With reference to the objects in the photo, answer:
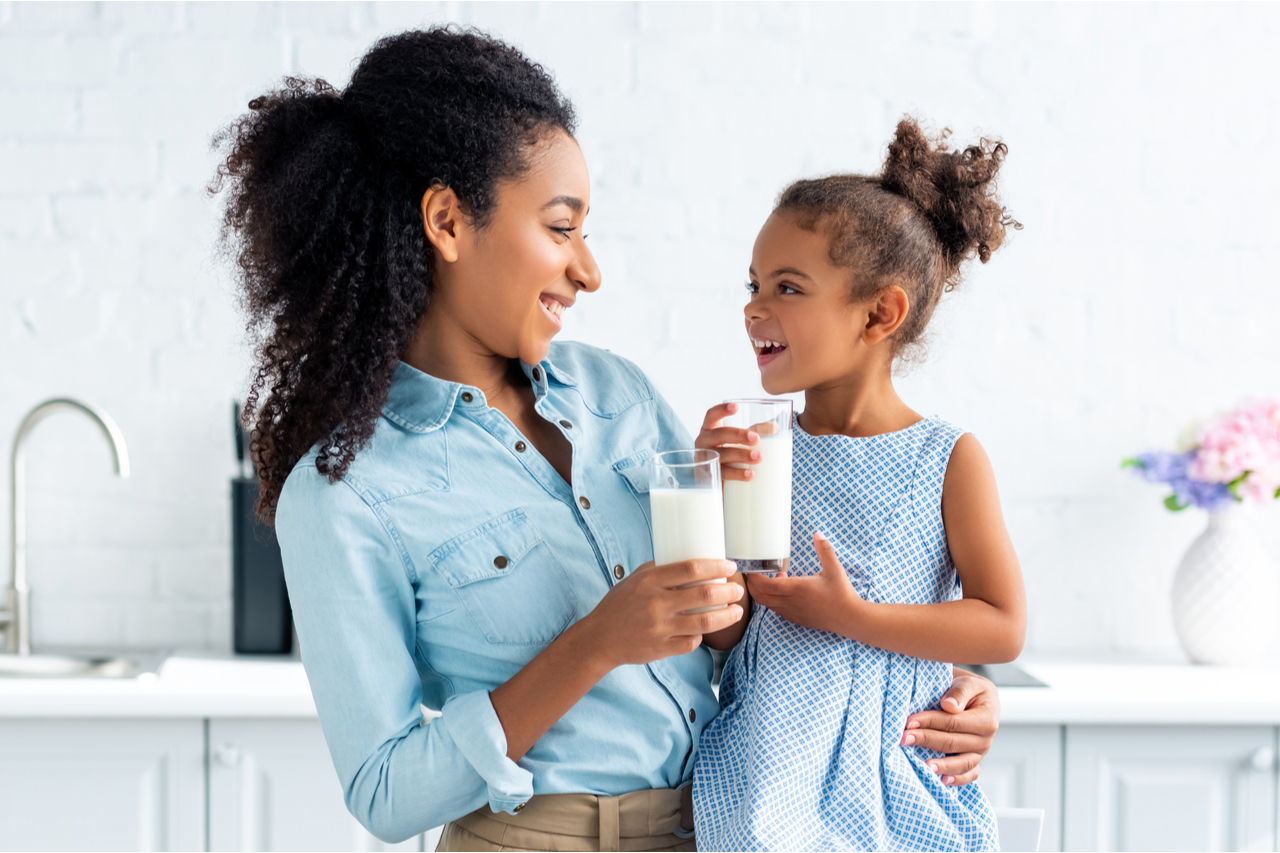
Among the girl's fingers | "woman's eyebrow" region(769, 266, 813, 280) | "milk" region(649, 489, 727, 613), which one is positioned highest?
"woman's eyebrow" region(769, 266, 813, 280)

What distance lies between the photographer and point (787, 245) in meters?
1.40

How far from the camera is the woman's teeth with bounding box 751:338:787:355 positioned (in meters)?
1.40

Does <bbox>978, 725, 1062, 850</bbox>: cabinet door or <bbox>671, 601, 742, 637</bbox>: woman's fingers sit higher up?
<bbox>671, 601, 742, 637</bbox>: woman's fingers

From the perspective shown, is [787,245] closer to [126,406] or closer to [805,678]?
[805,678]

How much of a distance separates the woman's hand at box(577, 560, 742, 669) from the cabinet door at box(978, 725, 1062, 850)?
4.20 ft

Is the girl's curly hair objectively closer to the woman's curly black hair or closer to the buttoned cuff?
the woman's curly black hair

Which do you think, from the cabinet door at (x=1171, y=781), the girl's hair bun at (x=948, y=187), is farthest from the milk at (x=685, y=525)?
the cabinet door at (x=1171, y=781)

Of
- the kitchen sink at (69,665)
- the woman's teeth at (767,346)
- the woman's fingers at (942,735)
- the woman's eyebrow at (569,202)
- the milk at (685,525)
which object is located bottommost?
the kitchen sink at (69,665)

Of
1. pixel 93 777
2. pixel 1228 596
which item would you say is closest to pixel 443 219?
pixel 93 777

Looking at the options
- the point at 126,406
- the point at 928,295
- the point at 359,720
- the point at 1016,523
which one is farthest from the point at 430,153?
the point at 1016,523

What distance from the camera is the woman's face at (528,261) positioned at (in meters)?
1.15

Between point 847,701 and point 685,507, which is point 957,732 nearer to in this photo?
point 847,701

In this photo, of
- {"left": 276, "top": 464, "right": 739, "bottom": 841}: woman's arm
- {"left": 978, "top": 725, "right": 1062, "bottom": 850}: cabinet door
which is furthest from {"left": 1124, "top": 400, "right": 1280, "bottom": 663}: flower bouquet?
{"left": 276, "top": 464, "right": 739, "bottom": 841}: woman's arm

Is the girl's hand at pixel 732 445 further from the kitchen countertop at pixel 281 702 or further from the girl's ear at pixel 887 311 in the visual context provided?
the kitchen countertop at pixel 281 702
